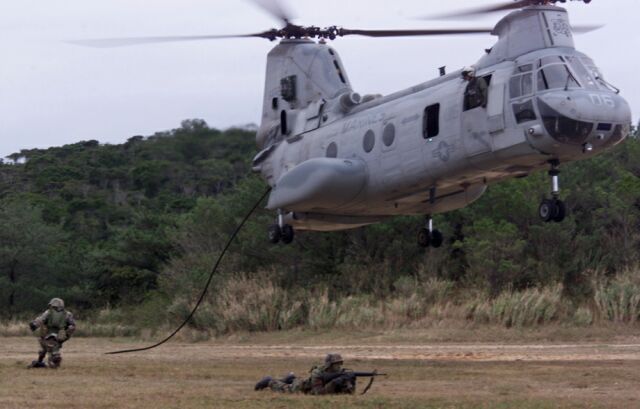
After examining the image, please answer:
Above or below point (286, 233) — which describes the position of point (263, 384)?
below

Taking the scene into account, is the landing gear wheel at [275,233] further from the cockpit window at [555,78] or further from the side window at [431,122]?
the cockpit window at [555,78]

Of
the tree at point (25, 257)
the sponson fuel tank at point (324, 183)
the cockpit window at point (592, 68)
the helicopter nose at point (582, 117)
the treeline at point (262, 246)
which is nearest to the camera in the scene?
the helicopter nose at point (582, 117)

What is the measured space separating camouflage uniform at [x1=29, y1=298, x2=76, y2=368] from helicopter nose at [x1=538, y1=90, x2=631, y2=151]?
1029 centimetres

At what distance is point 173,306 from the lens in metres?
41.4

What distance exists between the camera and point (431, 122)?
24344 mm

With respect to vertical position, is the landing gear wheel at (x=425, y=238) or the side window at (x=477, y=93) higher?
the side window at (x=477, y=93)

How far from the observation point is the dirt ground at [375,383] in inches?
698

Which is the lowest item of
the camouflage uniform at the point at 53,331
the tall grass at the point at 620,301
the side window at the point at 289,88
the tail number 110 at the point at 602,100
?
the camouflage uniform at the point at 53,331

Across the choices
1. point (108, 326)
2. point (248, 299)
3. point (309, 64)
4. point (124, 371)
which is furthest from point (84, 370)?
point (108, 326)

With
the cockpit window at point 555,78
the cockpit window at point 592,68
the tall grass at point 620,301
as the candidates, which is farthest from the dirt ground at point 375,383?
the cockpit window at point 592,68

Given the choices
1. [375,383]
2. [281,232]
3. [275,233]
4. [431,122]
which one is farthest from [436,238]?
[375,383]

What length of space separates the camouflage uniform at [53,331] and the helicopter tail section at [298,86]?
25.6ft

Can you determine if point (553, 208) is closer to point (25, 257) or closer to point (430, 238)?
point (430, 238)

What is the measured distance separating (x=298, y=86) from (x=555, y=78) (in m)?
9.36
